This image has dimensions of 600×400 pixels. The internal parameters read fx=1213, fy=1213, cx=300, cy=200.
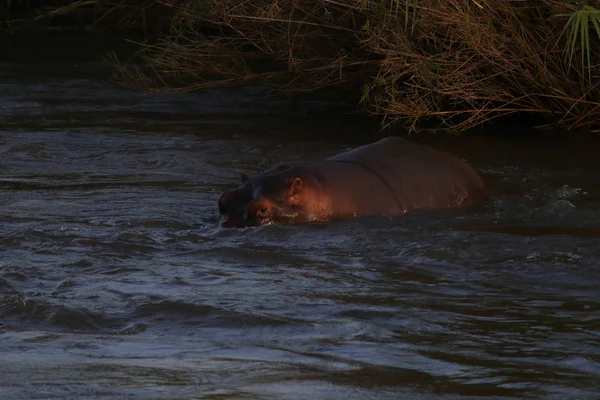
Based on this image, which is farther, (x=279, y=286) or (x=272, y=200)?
(x=272, y=200)

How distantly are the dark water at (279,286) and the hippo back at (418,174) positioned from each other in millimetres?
135

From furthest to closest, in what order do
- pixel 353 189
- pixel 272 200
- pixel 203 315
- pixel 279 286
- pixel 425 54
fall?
pixel 425 54 → pixel 353 189 → pixel 272 200 → pixel 279 286 → pixel 203 315

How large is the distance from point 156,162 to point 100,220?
79.4 inches

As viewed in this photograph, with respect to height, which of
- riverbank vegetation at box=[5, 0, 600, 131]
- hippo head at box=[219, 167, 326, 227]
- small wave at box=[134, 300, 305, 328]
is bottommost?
small wave at box=[134, 300, 305, 328]

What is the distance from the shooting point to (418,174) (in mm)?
6441

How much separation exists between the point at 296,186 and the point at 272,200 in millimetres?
142

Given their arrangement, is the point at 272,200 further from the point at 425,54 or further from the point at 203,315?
the point at 425,54

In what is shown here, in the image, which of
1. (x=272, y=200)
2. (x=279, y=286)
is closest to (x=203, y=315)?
(x=279, y=286)

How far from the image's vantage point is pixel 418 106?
8.57 meters

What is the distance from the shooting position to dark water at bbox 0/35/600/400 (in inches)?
140

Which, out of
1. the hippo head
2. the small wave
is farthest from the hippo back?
the small wave

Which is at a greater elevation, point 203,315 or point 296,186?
point 296,186

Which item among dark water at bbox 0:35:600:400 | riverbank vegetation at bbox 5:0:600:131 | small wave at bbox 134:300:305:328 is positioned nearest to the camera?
dark water at bbox 0:35:600:400

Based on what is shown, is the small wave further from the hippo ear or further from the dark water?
the hippo ear
